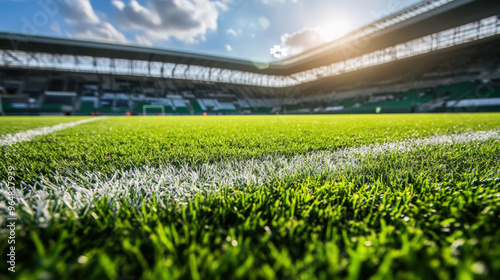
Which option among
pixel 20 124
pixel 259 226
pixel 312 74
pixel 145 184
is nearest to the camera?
pixel 259 226

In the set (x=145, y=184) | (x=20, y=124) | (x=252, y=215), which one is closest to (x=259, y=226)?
(x=252, y=215)

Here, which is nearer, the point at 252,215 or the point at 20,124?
the point at 252,215

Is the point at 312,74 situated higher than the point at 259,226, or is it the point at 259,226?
the point at 312,74

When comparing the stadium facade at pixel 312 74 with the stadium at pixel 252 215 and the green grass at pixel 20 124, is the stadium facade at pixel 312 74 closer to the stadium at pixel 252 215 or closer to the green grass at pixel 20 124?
the green grass at pixel 20 124

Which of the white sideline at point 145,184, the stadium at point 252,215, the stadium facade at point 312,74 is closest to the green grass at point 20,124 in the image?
the stadium at point 252,215

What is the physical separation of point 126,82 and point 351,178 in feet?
130

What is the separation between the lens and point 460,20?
20000mm

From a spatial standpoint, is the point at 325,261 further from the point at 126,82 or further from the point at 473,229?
the point at 126,82

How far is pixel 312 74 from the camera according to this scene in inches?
1577

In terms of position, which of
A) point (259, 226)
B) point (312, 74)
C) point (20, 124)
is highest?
point (312, 74)

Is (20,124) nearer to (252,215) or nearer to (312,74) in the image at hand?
(252,215)

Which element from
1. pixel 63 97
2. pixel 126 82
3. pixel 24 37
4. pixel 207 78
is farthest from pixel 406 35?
pixel 63 97

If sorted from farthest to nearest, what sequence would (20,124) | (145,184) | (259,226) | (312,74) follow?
(312,74)
(20,124)
(145,184)
(259,226)

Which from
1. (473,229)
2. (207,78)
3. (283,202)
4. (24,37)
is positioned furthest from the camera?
(207,78)
